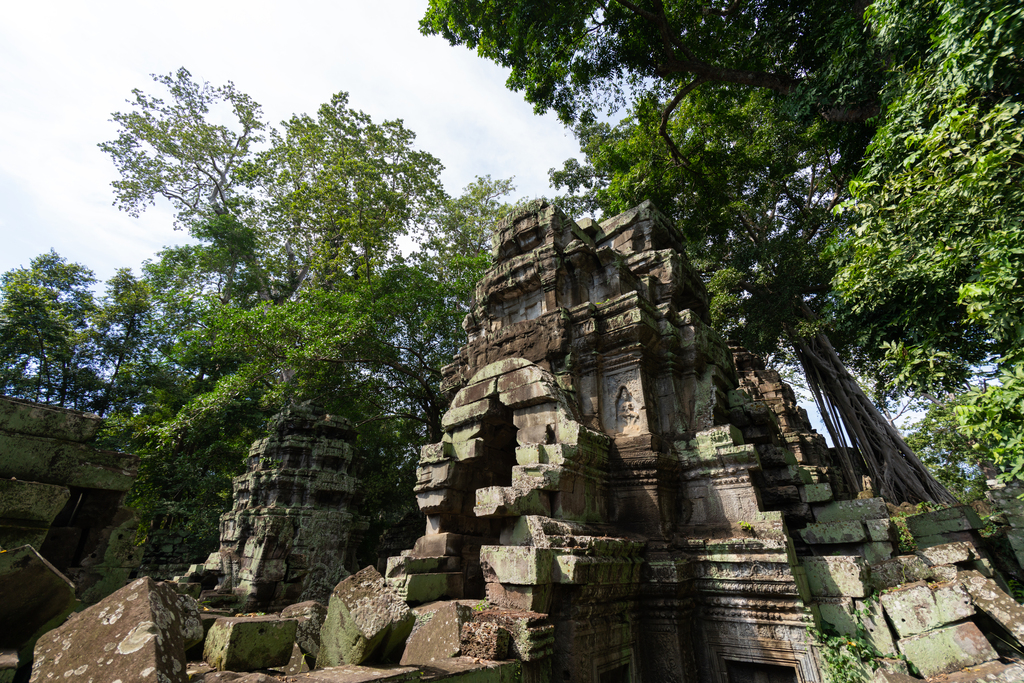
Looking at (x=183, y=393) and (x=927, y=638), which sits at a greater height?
(x=183, y=393)

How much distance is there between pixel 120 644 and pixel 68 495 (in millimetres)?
1843

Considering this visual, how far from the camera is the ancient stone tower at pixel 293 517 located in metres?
8.27

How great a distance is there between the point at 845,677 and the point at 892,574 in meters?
1.00

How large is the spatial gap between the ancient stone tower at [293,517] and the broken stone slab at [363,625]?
6252 millimetres

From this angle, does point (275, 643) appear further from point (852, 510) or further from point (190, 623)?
point (852, 510)

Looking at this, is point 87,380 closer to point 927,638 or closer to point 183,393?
point 183,393

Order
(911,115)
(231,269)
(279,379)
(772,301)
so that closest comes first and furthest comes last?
(911,115), (772,301), (279,379), (231,269)

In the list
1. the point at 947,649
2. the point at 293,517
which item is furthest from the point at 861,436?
the point at 293,517

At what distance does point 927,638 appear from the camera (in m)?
3.57

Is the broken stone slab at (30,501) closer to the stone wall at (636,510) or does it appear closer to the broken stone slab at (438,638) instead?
the broken stone slab at (438,638)

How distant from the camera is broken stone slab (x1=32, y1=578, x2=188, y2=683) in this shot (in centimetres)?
183

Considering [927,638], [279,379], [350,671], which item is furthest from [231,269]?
[927,638]

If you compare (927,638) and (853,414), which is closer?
(927,638)

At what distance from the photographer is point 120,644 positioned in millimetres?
1943
